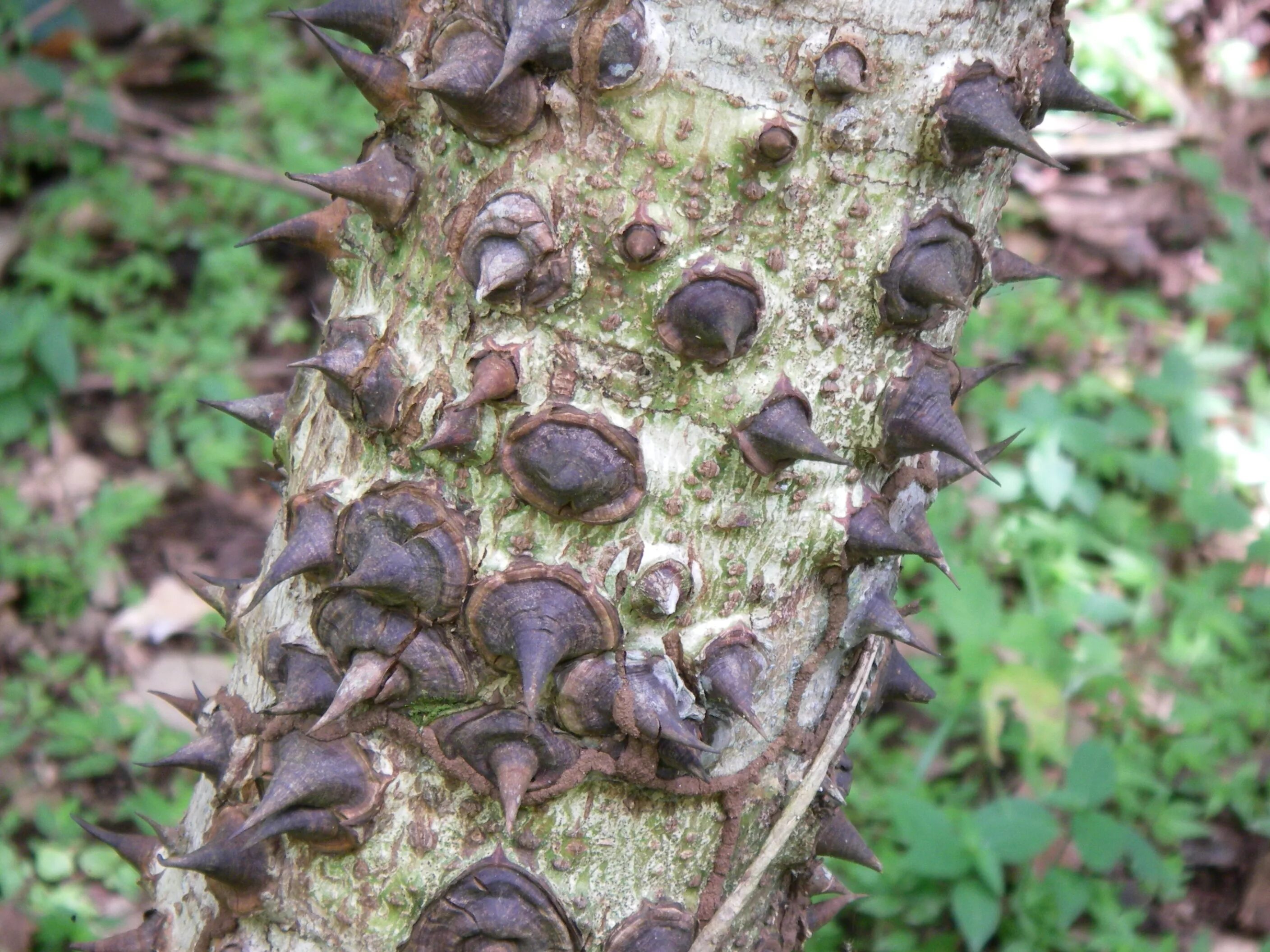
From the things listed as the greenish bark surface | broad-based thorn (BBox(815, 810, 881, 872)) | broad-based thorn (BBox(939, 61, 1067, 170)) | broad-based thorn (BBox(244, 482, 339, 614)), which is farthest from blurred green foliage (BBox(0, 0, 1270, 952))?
broad-based thorn (BBox(939, 61, 1067, 170))

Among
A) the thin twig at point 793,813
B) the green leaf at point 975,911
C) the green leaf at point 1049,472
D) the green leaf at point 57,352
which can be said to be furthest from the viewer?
the green leaf at point 57,352

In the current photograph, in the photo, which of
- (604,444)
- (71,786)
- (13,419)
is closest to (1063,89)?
(604,444)

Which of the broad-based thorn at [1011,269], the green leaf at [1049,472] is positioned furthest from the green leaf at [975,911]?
the broad-based thorn at [1011,269]

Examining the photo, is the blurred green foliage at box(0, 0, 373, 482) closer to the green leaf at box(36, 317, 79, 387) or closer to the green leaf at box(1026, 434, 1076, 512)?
the green leaf at box(36, 317, 79, 387)

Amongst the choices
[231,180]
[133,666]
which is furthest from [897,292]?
[231,180]

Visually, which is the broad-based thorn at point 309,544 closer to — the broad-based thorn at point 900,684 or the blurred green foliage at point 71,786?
the broad-based thorn at point 900,684

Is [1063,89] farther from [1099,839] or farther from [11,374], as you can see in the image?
[11,374]

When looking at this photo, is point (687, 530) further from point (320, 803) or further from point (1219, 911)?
point (1219, 911)
